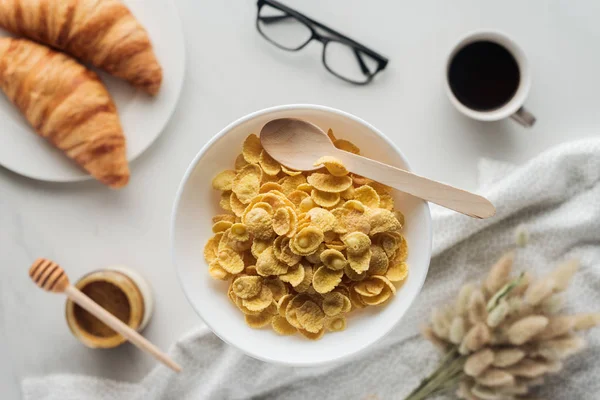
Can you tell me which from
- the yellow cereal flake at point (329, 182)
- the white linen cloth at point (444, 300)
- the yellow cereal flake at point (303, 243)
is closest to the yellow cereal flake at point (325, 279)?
the yellow cereal flake at point (303, 243)

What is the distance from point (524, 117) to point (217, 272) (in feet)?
1.80

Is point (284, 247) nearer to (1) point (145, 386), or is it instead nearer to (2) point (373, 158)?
(2) point (373, 158)

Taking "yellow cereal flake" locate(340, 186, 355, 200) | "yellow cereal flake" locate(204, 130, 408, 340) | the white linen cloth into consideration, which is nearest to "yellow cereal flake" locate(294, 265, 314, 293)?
"yellow cereal flake" locate(204, 130, 408, 340)

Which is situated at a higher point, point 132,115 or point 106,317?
point 132,115

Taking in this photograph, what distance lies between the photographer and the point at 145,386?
958 mm

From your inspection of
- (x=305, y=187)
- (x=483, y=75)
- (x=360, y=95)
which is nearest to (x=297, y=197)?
(x=305, y=187)

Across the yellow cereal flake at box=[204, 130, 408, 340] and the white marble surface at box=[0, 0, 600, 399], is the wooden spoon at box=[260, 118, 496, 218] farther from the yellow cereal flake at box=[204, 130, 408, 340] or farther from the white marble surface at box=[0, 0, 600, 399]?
the white marble surface at box=[0, 0, 600, 399]

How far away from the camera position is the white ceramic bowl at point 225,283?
2.33 ft

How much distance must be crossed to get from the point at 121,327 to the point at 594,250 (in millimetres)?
786

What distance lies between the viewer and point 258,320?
740mm

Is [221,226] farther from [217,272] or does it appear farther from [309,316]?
[309,316]

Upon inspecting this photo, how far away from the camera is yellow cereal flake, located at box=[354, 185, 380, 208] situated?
0.71m

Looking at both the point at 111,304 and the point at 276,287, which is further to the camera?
the point at 111,304

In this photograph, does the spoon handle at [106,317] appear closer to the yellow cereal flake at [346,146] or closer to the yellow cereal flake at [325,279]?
the yellow cereal flake at [325,279]
